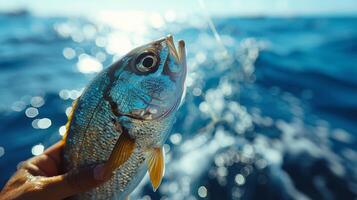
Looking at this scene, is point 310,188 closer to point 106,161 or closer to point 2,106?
point 106,161

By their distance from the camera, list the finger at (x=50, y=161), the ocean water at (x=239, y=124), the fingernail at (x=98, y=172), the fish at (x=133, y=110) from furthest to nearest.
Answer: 1. the ocean water at (x=239, y=124)
2. the finger at (x=50, y=161)
3. the fish at (x=133, y=110)
4. the fingernail at (x=98, y=172)

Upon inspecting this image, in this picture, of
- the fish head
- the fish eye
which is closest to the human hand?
the fish head

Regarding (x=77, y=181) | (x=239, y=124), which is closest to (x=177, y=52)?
(x=77, y=181)

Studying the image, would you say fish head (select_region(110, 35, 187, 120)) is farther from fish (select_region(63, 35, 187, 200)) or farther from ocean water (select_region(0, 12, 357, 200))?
ocean water (select_region(0, 12, 357, 200))

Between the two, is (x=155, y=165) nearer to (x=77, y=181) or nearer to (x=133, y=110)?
(x=133, y=110)

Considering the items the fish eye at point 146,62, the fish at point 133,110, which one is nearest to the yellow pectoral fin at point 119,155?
the fish at point 133,110

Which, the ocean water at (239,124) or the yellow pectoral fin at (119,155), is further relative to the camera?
the ocean water at (239,124)

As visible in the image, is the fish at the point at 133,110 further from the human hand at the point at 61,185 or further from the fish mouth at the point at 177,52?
the human hand at the point at 61,185
